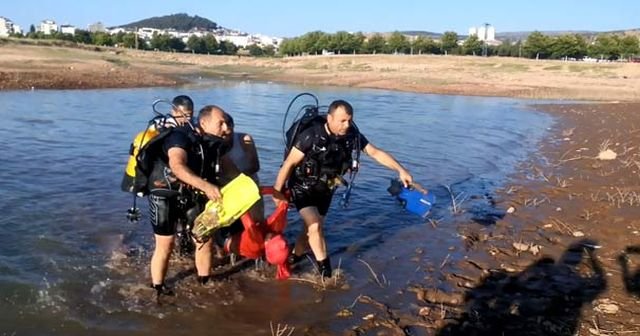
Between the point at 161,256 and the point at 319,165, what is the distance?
1.67 metres

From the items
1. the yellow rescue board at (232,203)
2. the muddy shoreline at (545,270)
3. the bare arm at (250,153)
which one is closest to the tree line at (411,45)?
the muddy shoreline at (545,270)

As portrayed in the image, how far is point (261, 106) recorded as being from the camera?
2483 centimetres

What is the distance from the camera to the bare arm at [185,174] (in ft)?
15.4

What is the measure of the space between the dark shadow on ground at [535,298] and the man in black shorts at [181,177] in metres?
2.30

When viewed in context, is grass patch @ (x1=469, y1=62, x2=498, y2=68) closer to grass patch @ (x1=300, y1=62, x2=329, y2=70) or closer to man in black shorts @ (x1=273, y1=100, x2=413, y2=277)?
grass patch @ (x1=300, y1=62, x2=329, y2=70)

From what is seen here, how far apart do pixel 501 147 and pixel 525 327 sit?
11.6 meters

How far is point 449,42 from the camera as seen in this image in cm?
9356

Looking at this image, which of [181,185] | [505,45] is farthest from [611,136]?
[505,45]

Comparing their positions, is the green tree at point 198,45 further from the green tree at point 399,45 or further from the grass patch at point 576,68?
the grass patch at point 576,68

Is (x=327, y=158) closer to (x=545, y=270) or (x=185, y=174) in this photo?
(x=185, y=174)

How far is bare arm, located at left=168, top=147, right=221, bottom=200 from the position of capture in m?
4.71

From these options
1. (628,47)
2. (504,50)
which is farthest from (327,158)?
(504,50)

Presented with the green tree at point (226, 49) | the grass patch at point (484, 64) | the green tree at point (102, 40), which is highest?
the green tree at point (102, 40)

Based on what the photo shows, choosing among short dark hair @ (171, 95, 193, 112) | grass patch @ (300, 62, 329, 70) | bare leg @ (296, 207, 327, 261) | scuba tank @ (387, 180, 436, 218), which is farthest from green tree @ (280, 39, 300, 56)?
bare leg @ (296, 207, 327, 261)
